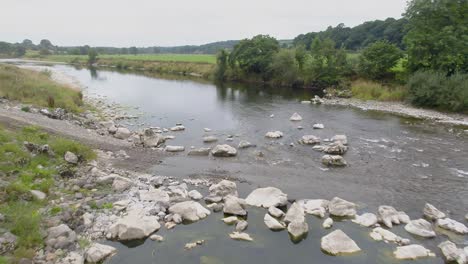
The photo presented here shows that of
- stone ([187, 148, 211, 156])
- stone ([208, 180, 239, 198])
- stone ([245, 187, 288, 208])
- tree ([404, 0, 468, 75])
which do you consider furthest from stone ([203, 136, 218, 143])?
tree ([404, 0, 468, 75])

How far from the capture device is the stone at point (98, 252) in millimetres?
10117

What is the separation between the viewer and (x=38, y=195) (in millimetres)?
12797

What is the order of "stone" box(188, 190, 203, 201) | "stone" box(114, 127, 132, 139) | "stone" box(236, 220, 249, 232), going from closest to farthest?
"stone" box(236, 220, 249, 232)
"stone" box(188, 190, 203, 201)
"stone" box(114, 127, 132, 139)

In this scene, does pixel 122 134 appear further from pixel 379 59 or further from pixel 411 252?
pixel 379 59

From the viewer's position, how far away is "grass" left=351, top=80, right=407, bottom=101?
3916 cm

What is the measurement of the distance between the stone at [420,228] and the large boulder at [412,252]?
1.03m

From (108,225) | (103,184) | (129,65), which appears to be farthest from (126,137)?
(129,65)

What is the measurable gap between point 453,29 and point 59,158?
39895mm

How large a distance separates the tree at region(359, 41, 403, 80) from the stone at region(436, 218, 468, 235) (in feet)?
116

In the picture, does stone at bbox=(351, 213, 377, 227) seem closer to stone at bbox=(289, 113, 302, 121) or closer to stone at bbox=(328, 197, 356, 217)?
stone at bbox=(328, 197, 356, 217)

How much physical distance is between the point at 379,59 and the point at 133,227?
41471mm

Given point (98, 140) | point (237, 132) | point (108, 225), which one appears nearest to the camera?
point (108, 225)

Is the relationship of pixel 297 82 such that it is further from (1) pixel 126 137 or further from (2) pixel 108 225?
(2) pixel 108 225

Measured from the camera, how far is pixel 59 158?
16.2 meters
